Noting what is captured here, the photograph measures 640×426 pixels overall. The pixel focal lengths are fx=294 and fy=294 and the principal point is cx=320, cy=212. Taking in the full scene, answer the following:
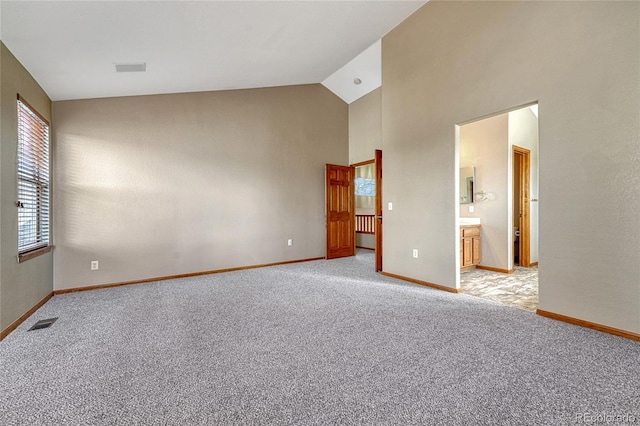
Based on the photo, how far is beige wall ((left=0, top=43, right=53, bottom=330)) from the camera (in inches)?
101

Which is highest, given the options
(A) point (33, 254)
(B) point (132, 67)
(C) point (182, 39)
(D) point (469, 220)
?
(C) point (182, 39)

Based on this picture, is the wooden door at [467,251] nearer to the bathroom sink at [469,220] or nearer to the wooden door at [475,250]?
the wooden door at [475,250]

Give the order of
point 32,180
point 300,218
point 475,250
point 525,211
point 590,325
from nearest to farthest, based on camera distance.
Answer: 1. point 590,325
2. point 32,180
3. point 475,250
4. point 525,211
5. point 300,218

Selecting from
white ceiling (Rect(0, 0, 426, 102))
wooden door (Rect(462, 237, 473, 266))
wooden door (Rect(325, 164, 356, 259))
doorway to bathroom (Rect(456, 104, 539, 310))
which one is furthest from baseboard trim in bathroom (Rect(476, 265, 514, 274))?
white ceiling (Rect(0, 0, 426, 102))

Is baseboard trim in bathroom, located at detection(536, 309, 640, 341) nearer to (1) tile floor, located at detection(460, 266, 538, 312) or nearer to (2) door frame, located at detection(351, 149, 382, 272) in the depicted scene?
(1) tile floor, located at detection(460, 266, 538, 312)

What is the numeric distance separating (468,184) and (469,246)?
1140mm

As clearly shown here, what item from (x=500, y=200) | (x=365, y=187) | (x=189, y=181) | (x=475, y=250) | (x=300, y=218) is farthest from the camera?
(x=365, y=187)

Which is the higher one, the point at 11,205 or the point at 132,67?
the point at 132,67

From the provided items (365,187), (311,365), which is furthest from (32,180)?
(365,187)

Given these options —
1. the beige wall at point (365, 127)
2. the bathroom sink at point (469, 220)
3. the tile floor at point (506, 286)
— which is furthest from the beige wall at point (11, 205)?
the bathroom sink at point (469, 220)

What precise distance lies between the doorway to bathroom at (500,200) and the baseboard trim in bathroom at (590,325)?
1.33 meters

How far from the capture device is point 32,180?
3.25 meters

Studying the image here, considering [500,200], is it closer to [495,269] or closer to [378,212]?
[495,269]

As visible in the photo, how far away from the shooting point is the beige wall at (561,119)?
2.35 metres
